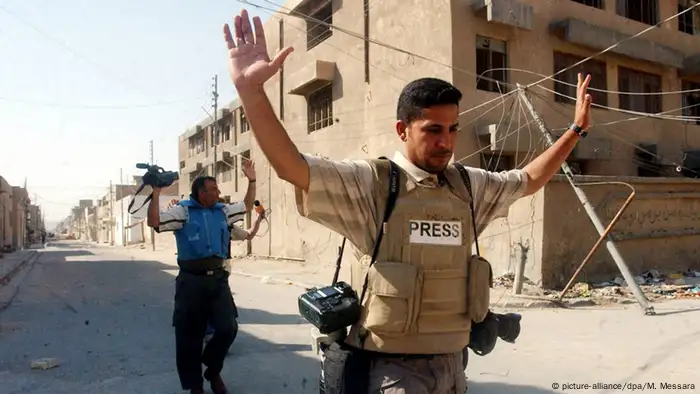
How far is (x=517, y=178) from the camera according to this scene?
230cm

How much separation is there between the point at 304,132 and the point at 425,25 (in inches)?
293

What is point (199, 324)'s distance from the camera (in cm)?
Result: 425

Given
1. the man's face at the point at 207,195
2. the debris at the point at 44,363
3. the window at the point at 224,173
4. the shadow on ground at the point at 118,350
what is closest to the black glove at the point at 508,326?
the shadow on ground at the point at 118,350

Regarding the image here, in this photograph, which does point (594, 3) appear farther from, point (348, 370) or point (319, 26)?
point (348, 370)

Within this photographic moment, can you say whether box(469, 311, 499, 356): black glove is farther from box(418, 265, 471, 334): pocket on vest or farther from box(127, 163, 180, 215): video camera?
box(127, 163, 180, 215): video camera

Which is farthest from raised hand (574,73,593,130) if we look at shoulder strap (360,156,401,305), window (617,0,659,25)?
window (617,0,659,25)

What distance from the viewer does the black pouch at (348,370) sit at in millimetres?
1875

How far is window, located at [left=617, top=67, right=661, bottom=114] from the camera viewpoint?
14922 millimetres

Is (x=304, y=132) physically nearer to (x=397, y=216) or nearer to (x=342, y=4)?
(x=342, y=4)

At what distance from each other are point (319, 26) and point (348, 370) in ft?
58.6

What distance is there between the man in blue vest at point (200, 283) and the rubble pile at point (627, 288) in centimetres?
622

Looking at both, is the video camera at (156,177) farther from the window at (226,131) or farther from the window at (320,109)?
the window at (226,131)

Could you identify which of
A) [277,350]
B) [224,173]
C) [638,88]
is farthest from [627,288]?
[224,173]

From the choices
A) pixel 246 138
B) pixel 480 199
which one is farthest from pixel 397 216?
pixel 246 138
